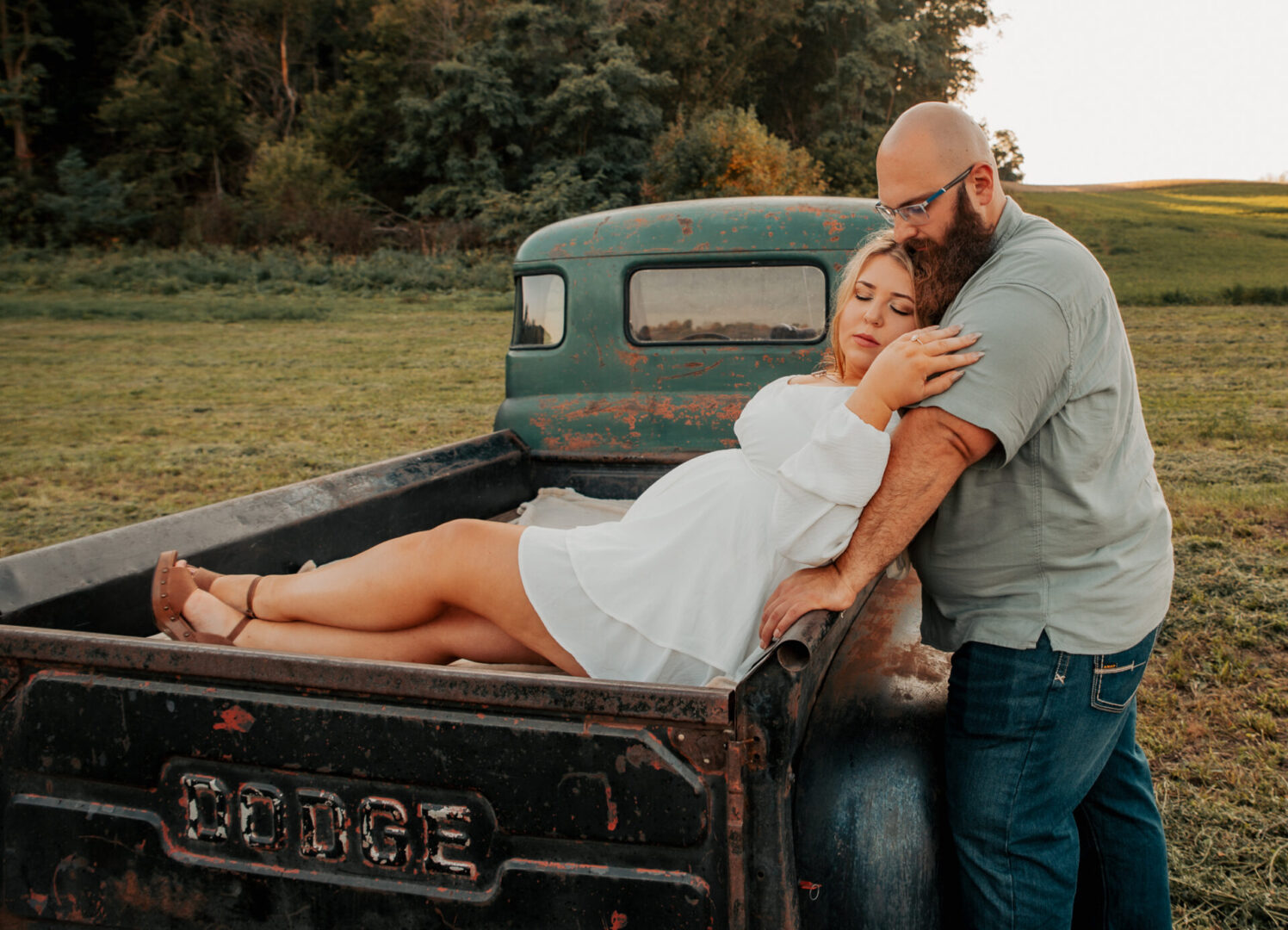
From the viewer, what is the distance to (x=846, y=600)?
70.3 inches

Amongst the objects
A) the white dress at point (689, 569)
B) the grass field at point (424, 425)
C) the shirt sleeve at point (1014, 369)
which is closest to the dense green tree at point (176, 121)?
the grass field at point (424, 425)

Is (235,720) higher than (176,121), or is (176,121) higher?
(176,121)

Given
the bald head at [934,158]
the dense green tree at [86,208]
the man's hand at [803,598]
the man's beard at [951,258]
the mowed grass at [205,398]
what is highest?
the dense green tree at [86,208]

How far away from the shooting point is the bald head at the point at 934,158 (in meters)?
1.80

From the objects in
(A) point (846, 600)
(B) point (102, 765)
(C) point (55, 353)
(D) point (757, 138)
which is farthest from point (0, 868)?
(D) point (757, 138)

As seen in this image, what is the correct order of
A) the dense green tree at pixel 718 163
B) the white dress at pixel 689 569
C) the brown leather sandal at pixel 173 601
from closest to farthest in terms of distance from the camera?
the white dress at pixel 689 569
the brown leather sandal at pixel 173 601
the dense green tree at pixel 718 163

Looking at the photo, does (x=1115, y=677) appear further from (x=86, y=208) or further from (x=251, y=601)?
(x=86, y=208)

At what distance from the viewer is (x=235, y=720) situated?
1693 millimetres

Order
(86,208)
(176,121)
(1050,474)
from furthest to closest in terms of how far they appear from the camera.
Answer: (176,121), (86,208), (1050,474)

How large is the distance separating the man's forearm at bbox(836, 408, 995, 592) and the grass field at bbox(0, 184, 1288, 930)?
1.78m

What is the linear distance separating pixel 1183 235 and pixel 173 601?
37.0 meters

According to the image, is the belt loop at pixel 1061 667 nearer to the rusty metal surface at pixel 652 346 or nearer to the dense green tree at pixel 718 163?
the rusty metal surface at pixel 652 346

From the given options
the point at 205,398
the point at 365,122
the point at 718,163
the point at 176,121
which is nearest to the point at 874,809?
the point at 205,398

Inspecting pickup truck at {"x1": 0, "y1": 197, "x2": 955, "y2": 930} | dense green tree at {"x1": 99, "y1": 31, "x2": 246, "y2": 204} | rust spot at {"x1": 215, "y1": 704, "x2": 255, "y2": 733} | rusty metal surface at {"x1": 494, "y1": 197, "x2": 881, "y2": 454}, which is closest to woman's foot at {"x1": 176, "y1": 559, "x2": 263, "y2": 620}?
pickup truck at {"x1": 0, "y1": 197, "x2": 955, "y2": 930}
